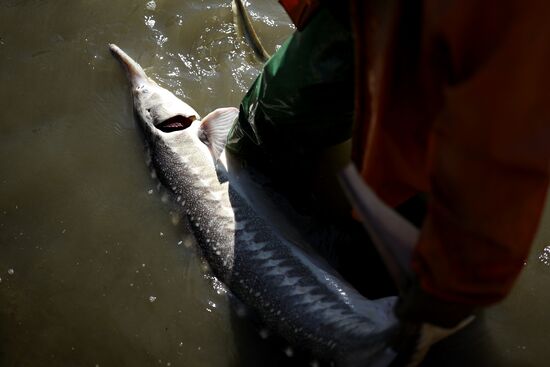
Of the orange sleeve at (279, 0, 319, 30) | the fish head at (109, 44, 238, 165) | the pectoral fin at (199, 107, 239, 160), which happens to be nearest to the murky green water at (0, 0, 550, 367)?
the fish head at (109, 44, 238, 165)

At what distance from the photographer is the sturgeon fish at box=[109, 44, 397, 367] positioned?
2.35 meters

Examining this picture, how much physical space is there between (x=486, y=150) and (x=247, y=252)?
1698 mm

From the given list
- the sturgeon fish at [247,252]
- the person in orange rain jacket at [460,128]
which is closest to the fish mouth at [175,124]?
the sturgeon fish at [247,252]

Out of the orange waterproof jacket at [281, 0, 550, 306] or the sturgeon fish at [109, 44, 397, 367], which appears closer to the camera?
the orange waterproof jacket at [281, 0, 550, 306]

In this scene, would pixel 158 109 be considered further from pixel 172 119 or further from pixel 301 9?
pixel 301 9

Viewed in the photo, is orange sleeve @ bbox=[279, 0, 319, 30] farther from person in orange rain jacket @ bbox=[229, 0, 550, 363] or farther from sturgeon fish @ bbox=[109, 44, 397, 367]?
sturgeon fish @ bbox=[109, 44, 397, 367]

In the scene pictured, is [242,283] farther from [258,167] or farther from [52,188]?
[52,188]

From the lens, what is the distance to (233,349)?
273cm

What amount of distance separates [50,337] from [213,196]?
1183 millimetres

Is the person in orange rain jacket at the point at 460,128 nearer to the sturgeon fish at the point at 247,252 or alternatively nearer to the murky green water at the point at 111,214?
the sturgeon fish at the point at 247,252

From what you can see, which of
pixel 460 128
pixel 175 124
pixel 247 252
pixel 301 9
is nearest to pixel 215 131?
pixel 175 124

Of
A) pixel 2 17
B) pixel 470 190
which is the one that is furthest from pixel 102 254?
pixel 470 190

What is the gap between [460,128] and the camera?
1.20 meters

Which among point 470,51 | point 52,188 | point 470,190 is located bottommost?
point 52,188
